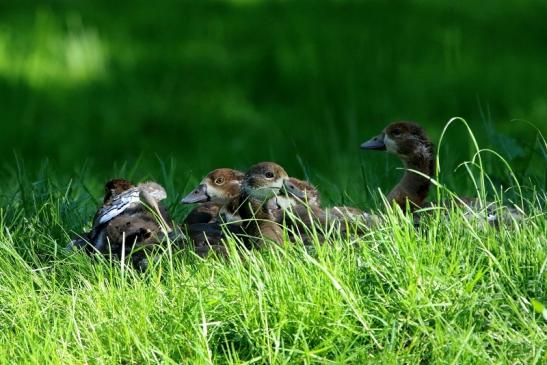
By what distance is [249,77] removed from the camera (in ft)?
37.9

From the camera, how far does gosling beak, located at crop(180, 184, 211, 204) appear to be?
6.23 metres

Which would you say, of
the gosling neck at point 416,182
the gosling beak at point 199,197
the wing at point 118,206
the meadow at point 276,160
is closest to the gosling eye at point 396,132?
the gosling neck at point 416,182

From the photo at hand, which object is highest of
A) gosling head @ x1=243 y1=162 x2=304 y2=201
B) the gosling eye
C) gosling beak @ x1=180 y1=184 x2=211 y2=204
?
gosling head @ x1=243 y1=162 x2=304 y2=201

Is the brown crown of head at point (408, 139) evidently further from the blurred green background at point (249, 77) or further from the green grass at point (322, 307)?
the blurred green background at point (249, 77)

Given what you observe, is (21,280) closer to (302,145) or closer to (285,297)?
(285,297)

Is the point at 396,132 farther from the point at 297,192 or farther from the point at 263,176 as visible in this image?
the point at 263,176

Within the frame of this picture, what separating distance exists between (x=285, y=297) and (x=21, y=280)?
4.17 ft

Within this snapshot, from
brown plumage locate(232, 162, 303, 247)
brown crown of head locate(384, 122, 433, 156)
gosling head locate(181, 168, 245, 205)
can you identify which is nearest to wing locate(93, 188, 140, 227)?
gosling head locate(181, 168, 245, 205)

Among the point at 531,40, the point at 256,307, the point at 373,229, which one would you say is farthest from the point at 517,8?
the point at 256,307

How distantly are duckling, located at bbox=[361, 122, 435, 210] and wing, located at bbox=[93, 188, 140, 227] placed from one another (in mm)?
1225

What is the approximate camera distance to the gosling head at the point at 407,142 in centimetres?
633

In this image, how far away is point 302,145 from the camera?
34.4 ft

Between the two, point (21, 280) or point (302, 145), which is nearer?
point (21, 280)

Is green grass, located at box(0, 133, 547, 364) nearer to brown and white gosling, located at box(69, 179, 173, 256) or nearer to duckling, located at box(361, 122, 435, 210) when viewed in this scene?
brown and white gosling, located at box(69, 179, 173, 256)
